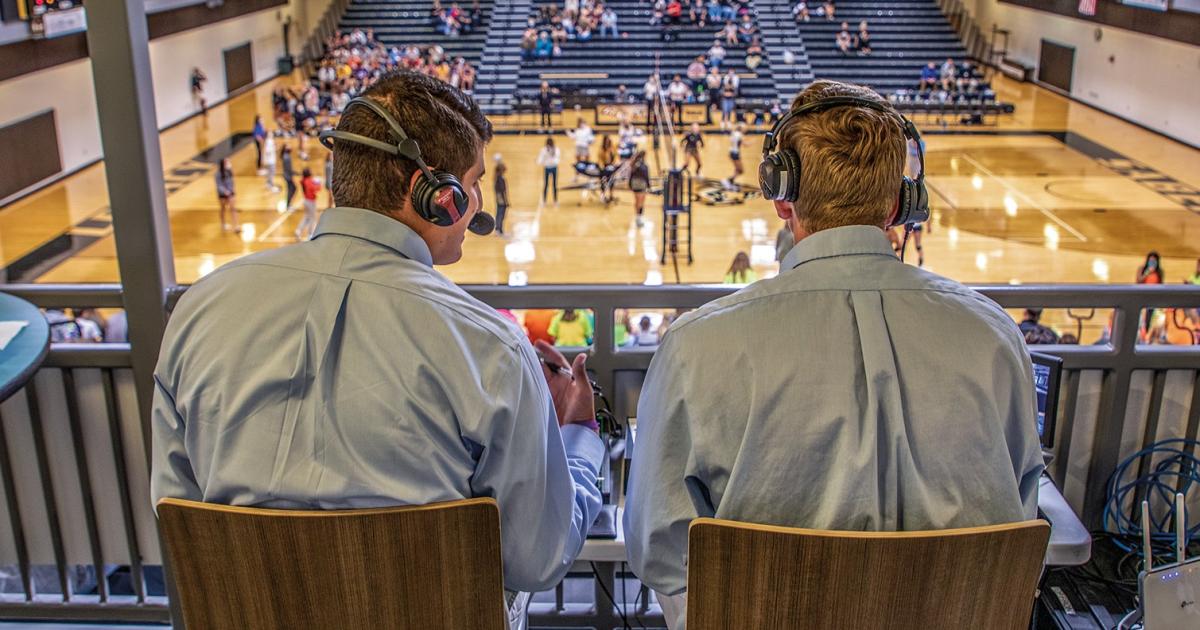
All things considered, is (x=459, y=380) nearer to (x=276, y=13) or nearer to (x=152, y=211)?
(x=152, y=211)

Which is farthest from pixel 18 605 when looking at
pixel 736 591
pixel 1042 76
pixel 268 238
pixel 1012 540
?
pixel 1042 76

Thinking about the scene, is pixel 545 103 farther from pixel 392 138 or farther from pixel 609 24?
pixel 392 138

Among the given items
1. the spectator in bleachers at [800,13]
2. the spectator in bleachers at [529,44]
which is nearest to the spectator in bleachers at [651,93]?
the spectator in bleachers at [529,44]

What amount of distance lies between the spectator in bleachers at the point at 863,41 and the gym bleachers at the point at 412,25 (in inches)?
372

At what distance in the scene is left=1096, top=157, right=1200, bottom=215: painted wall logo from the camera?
49.6 feet

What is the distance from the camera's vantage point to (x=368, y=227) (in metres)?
1.44

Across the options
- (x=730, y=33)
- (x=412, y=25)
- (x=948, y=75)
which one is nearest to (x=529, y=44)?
(x=412, y=25)

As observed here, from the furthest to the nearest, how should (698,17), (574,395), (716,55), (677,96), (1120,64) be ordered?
(698,17) < (716,55) < (677,96) < (1120,64) < (574,395)

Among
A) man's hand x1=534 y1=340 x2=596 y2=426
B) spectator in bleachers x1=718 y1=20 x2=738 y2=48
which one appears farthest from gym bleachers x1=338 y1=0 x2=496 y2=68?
man's hand x1=534 y1=340 x2=596 y2=426

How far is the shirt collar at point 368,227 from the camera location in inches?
56.6

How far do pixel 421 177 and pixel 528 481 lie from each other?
1.56 feet

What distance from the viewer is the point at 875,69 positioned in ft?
78.0

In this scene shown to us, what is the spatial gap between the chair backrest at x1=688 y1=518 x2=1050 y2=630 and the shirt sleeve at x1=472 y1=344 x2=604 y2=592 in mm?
271

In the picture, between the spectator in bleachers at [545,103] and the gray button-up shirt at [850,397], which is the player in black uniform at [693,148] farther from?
the gray button-up shirt at [850,397]
